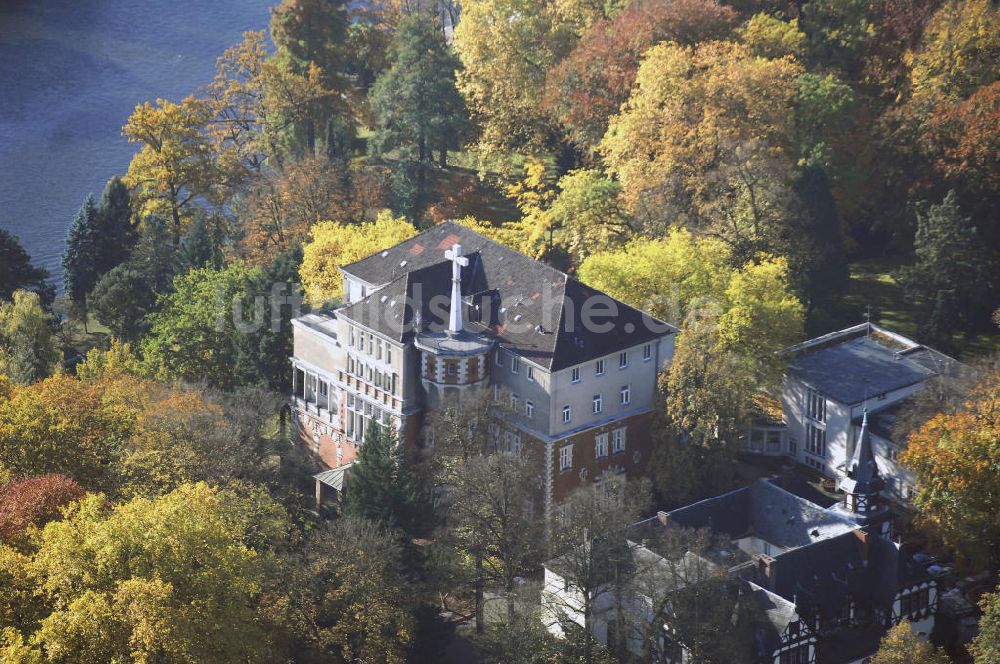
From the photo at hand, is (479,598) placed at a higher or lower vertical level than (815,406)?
lower

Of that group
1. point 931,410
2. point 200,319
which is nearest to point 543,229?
point 200,319

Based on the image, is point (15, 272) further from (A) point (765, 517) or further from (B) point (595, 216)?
(A) point (765, 517)

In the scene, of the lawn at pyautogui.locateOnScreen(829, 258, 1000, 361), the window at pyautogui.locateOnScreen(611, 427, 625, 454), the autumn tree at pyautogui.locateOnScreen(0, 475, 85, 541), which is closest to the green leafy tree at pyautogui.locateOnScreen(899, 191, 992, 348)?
the lawn at pyautogui.locateOnScreen(829, 258, 1000, 361)

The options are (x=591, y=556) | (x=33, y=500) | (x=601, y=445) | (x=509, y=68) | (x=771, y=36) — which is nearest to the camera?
(x=33, y=500)

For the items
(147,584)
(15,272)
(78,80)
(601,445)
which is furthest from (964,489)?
(78,80)

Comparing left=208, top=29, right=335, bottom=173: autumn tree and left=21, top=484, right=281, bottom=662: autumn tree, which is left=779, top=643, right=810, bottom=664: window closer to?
left=21, top=484, right=281, bottom=662: autumn tree

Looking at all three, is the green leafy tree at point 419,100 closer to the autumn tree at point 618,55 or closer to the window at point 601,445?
the autumn tree at point 618,55

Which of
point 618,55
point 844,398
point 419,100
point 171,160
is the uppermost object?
point 618,55
